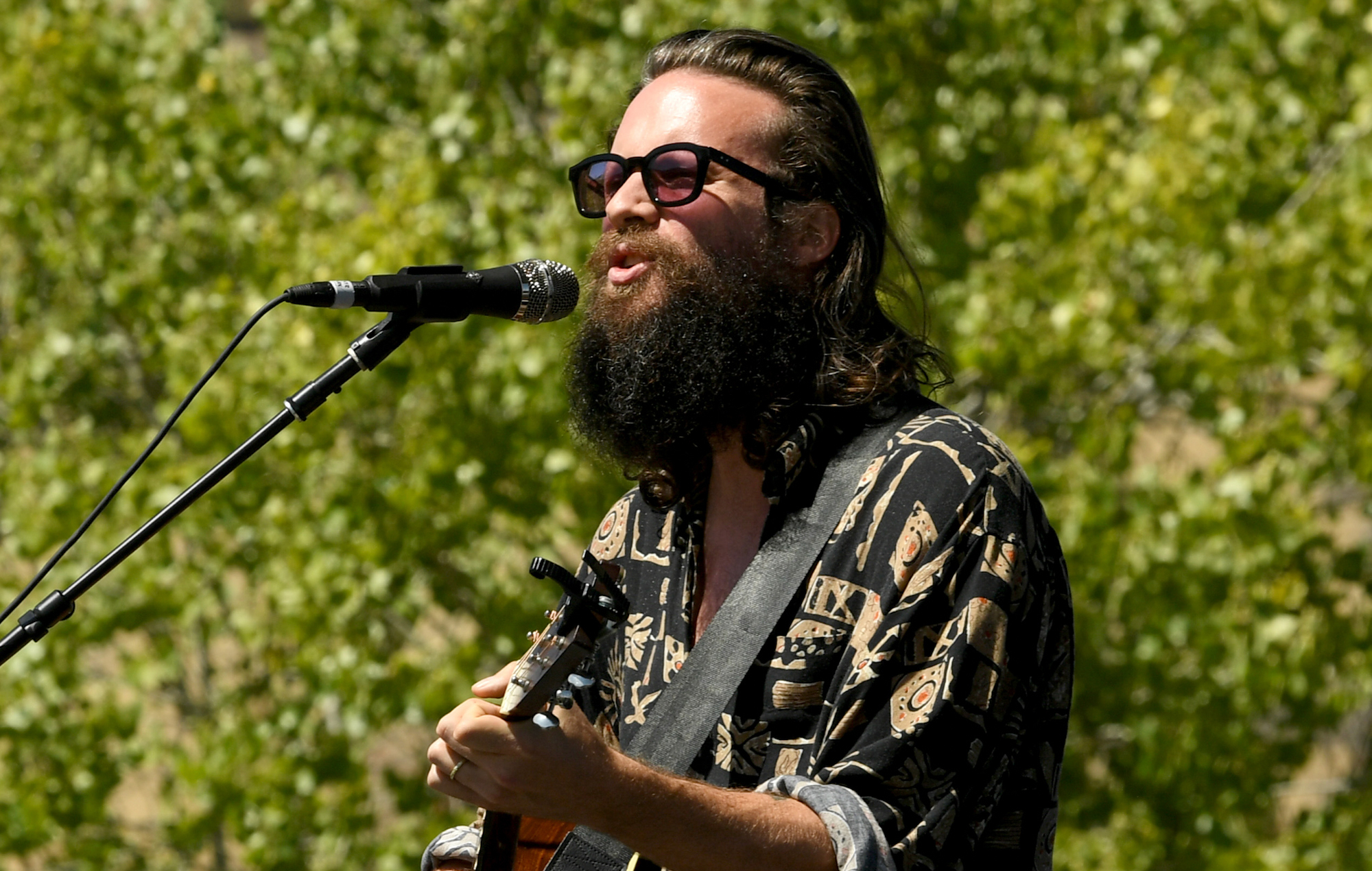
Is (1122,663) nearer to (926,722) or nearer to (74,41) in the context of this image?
(926,722)

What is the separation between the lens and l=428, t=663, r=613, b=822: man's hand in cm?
159

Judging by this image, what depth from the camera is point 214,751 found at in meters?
4.84

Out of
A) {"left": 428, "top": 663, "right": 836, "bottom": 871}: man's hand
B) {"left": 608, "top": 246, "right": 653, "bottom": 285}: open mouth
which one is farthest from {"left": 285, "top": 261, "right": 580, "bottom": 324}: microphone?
{"left": 428, "top": 663, "right": 836, "bottom": 871}: man's hand

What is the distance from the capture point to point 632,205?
→ 232cm

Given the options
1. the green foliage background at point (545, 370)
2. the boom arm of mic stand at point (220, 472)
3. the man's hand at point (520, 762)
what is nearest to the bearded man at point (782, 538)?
the man's hand at point (520, 762)

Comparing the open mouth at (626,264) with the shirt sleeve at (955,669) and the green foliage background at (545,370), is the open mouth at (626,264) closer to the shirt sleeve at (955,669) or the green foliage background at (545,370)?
the shirt sleeve at (955,669)

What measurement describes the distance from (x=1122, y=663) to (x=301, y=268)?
2.74 m

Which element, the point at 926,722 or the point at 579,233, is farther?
the point at 579,233

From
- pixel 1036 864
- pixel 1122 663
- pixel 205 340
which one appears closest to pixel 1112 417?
pixel 1122 663

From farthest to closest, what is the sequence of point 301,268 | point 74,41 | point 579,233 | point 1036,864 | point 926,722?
point 74,41 < point 301,268 < point 579,233 < point 1036,864 < point 926,722

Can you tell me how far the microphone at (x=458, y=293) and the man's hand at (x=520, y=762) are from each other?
23.1 inches

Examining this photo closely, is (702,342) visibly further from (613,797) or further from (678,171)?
(613,797)

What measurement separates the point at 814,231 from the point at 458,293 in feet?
2.06

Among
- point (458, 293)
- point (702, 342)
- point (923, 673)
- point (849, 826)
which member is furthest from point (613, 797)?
point (702, 342)
